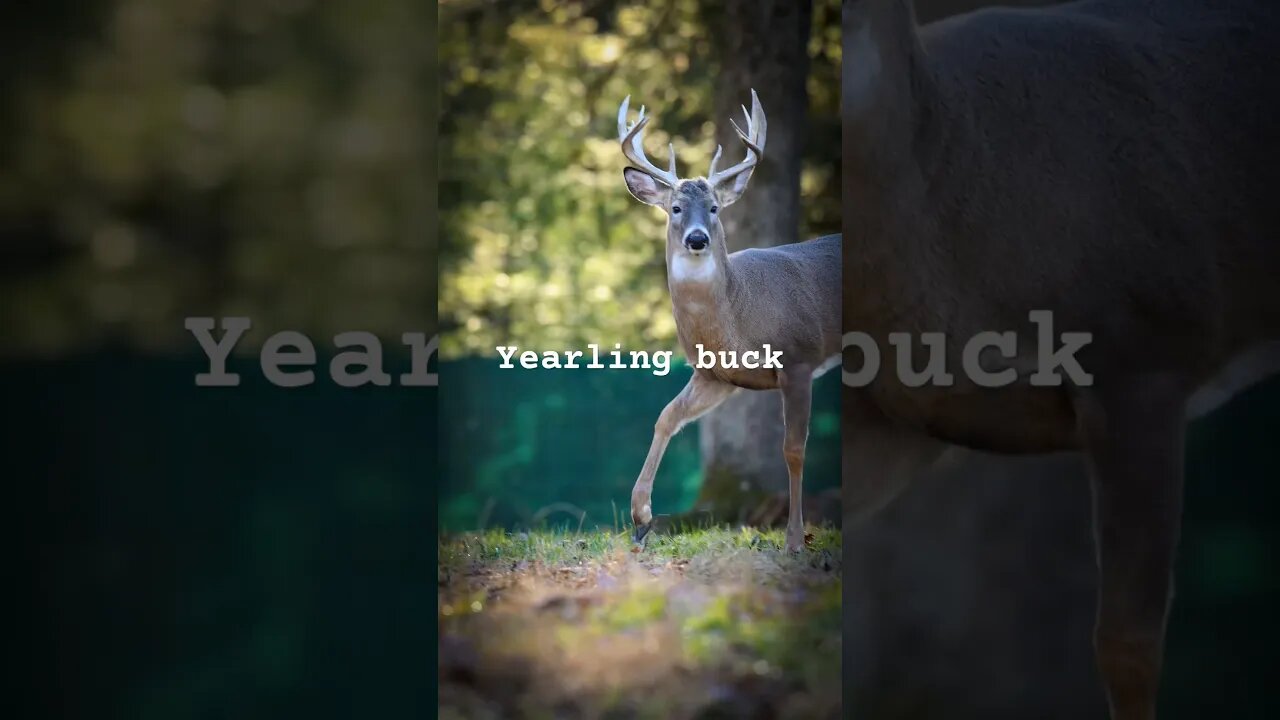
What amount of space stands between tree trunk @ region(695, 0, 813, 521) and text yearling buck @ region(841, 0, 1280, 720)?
20 centimetres

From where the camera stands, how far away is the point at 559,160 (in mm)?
3426

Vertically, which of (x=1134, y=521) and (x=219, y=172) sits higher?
(x=219, y=172)

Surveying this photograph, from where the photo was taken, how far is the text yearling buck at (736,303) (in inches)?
135

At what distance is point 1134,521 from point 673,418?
4.35 feet

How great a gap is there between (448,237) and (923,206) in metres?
1.35

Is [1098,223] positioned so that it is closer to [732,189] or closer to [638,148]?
[732,189]

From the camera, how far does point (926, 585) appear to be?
347 cm

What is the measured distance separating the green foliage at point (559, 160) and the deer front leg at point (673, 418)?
0.16 metres

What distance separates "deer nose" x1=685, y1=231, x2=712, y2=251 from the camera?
11.2 feet

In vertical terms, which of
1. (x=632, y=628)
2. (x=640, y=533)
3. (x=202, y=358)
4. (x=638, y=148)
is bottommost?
(x=632, y=628)

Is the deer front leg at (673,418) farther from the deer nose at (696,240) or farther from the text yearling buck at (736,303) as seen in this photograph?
the deer nose at (696,240)

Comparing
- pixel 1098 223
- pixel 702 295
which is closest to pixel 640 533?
pixel 702 295

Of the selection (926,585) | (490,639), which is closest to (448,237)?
(490,639)

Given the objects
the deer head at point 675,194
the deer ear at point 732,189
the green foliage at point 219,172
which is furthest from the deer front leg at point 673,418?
the green foliage at point 219,172
